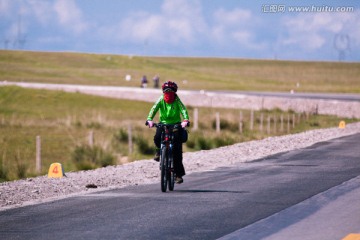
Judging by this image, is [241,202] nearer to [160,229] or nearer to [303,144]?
[160,229]

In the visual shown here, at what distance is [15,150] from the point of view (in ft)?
112

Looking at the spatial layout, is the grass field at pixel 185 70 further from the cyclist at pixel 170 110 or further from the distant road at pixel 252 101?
the cyclist at pixel 170 110

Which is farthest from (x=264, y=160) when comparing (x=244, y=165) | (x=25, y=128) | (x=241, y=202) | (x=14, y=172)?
(x=25, y=128)

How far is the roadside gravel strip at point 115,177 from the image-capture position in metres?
17.3

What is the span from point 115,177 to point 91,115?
35500 mm

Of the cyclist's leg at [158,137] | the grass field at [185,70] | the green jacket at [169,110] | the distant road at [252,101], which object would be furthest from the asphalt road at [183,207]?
the grass field at [185,70]

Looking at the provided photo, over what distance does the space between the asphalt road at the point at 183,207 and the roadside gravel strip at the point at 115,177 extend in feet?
2.80

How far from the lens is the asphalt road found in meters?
12.1

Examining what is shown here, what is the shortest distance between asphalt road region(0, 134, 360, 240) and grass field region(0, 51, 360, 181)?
6679 millimetres

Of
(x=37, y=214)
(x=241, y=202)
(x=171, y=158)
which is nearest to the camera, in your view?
(x=37, y=214)

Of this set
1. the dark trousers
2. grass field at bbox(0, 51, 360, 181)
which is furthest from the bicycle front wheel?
grass field at bbox(0, 51, 360, 181)

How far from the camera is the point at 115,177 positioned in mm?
21047

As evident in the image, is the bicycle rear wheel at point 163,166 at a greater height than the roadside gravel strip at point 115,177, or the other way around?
the bicycle rear wheel at point 163,166

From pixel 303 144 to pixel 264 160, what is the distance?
782cm
